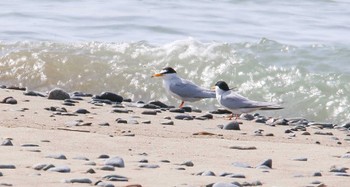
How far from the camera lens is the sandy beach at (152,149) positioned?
5207 millimetres

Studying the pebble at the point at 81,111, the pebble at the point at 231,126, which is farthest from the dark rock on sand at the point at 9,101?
the pebble at the point at 231,126

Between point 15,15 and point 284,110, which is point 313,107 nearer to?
→ point 284,110

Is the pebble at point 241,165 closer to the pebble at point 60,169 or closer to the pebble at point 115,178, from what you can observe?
the pebble at point 115,178

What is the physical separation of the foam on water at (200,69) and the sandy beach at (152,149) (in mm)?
2394

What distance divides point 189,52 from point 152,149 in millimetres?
7321

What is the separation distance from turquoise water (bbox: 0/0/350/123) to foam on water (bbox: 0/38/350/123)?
1 cm

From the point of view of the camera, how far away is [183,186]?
496cm

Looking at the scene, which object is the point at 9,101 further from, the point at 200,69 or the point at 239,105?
the point at 200,69

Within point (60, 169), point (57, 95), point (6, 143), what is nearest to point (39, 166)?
point (60, 169)

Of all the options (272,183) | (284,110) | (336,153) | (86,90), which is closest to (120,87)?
(86,90)

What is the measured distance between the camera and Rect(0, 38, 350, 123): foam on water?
12.0 meters

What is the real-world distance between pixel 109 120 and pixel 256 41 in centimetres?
694

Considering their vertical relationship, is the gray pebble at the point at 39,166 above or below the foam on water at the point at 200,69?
below

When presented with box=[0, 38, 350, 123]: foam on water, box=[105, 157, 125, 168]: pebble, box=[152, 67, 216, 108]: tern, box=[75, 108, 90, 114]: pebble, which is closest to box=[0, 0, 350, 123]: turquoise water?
box=[0, 38, 350, 123]: foam on water
